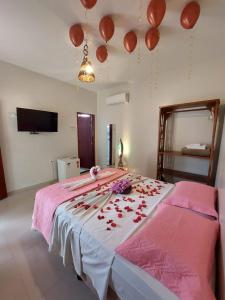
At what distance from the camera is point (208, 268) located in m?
0.75

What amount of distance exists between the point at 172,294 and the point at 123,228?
1.57 ft

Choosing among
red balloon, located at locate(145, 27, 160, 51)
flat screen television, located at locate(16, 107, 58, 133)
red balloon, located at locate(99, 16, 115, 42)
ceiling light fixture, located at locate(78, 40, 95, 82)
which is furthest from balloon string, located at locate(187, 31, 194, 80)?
flat screen television, located at locate(16, 107, 58, 133)

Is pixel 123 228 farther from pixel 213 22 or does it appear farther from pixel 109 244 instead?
pixel 213 22

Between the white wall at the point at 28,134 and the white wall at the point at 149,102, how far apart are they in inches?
43.5

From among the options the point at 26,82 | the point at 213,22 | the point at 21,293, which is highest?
the point at 213,22

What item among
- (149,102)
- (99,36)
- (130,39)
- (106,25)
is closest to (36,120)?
(99,36)

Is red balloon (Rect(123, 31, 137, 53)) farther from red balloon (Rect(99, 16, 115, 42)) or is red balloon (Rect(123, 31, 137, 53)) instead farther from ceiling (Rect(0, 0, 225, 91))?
red balloon (Rect(99, 16, 115, 42))

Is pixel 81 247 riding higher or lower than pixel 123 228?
lower

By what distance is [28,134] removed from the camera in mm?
2938

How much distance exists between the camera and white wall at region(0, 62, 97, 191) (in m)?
2.62

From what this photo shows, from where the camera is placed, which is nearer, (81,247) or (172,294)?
(172,294)

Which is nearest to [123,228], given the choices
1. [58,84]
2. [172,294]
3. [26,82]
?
[172,294]

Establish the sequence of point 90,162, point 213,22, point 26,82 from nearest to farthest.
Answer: point 213,22
point 26,82
point 90,162

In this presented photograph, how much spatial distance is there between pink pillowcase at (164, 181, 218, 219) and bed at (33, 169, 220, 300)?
20cm
